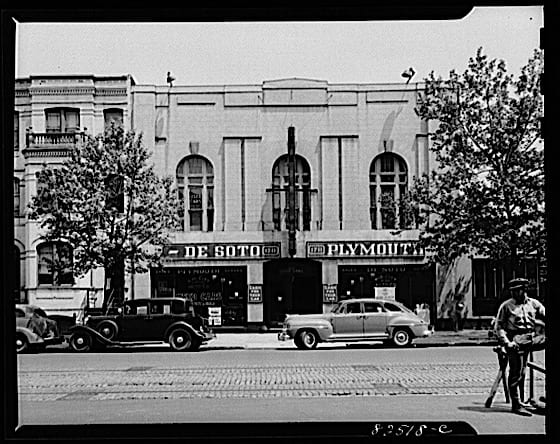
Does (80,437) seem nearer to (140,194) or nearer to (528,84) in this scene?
(140,194)

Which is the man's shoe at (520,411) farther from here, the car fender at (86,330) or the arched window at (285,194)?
the car fender at (86,330)

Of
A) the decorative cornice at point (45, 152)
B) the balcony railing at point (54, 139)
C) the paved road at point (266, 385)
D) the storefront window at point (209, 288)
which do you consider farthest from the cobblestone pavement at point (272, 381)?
the balcony railing at point (54, 139)

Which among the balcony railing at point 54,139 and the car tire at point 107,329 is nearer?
the balcony railing at point 54,139

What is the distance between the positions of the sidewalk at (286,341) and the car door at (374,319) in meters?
0.33

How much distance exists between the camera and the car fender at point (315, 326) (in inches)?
268

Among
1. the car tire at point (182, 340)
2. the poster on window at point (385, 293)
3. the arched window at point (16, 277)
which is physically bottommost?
the car tire at point (182, 340)

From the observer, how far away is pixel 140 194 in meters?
7.16

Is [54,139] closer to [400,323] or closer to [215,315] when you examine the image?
[215,315]

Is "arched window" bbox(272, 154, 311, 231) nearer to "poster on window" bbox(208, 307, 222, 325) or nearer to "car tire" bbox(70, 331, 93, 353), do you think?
"poster on window" bbox(208, 307, 222, 325)

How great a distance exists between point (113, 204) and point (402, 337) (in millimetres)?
2562

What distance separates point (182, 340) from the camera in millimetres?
7484

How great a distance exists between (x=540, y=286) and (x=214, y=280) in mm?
2451

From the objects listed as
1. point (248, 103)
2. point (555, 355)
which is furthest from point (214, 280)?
point (555, 355)

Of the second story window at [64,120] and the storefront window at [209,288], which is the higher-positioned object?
the second story window at [64,120]
